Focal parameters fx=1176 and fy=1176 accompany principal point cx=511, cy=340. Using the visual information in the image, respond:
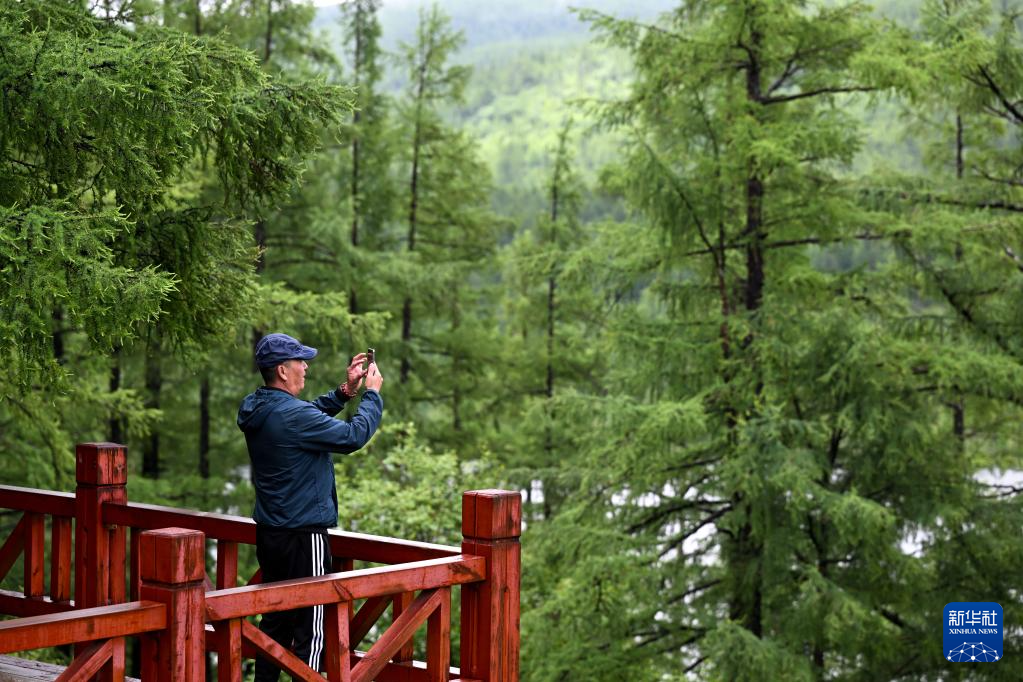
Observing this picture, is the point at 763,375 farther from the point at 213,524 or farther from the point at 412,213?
the point at 412,213

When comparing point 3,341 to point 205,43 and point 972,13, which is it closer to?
point 205,43

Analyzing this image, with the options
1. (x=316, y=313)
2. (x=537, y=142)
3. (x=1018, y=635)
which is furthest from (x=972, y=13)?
(x=537, y=142)

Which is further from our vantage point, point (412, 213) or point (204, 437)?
point (412, 213)

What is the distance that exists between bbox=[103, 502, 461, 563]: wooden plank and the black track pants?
0.31m

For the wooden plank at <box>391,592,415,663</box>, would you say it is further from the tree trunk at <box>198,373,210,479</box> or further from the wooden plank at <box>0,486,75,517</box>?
the tree trunk at <box>198,373,210,479</box>

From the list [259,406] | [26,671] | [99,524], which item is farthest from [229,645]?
[99,524]

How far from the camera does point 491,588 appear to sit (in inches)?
197

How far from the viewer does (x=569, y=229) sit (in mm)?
25031

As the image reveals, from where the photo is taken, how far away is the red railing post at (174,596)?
12.9 ft

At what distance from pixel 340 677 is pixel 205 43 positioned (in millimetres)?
3539
